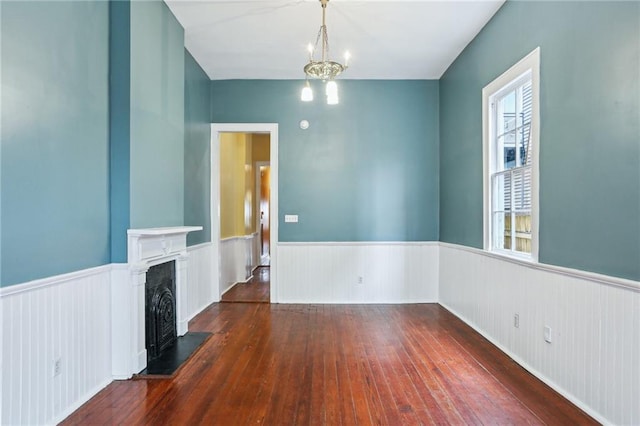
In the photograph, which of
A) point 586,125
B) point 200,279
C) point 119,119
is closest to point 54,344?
point 119,119

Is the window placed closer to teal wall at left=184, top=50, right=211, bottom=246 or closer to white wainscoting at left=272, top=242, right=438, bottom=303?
white wainscoting at left=272, top=242, right=438, bottom=303

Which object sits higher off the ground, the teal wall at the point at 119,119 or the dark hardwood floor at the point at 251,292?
the teal wall at the point at 119,119

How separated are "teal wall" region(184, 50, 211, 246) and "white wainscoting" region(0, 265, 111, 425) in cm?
166

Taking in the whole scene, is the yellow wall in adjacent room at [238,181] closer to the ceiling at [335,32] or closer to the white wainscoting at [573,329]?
the ceiling at [335,32]

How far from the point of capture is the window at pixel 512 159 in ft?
8.99

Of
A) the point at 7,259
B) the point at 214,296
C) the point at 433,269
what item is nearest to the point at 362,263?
the point at 433,269

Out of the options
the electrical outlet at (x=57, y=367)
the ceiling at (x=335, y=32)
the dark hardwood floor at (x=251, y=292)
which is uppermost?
the ceiling at (x=335, y=32)

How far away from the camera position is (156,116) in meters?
3.01

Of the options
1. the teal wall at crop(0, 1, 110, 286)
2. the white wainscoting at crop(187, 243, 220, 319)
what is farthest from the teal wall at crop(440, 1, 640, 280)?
the white wainscoting at crop(187, 243, 220, 319)

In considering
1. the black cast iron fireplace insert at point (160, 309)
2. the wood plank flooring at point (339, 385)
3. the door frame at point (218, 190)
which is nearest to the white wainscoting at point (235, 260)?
the door frame at point (218, 190)

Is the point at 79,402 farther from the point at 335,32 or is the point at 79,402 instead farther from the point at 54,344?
the point at 335,32

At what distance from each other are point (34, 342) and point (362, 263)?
376 centimetres

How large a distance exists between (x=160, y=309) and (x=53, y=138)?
1718mm

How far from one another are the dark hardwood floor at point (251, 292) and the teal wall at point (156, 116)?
199 cm
